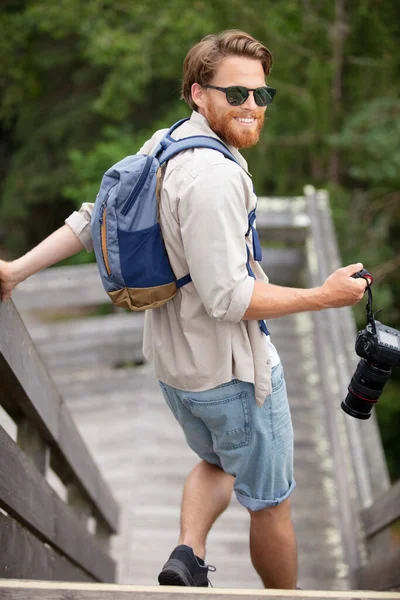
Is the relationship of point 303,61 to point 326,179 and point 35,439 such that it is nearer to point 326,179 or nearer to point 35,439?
point 326,179

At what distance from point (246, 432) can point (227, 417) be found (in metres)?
0.07

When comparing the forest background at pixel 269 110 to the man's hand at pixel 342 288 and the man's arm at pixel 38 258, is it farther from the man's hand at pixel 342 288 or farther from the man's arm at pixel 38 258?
the man's hand at pixel 342 288

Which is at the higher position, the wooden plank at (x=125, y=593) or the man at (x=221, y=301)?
→ the man at (x=221, y=301)

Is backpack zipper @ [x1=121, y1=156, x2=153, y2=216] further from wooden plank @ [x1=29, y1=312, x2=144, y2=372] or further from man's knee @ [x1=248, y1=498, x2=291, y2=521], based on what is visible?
wooden plank @ [x1=29, y1=312, x2=144, y2=372]

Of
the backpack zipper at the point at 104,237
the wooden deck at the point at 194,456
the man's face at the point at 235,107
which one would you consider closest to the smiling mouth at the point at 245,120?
the man's face at the point at 235,107

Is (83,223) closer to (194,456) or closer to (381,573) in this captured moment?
(381,573)

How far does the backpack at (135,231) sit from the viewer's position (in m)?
2.02

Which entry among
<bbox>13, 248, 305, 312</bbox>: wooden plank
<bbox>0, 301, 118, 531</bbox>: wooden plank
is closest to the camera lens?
<bbox>0, 301, 118, 531</bbox>: wooden plank

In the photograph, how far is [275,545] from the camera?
2.51 metres

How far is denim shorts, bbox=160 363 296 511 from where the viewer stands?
2213 millimetres

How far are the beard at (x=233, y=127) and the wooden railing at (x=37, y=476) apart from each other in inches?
25.8

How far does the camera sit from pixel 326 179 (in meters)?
10.5

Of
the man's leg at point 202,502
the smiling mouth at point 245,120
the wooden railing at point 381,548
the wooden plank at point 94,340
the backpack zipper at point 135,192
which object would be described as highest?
the smiling mouth at point 245,120

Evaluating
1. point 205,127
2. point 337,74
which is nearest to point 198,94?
point 205,127
